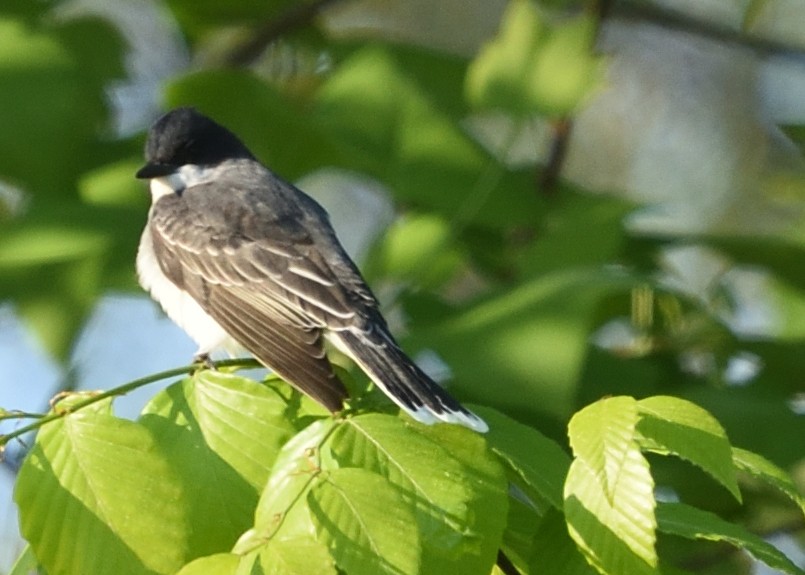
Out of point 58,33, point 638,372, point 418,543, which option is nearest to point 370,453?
point 418,543

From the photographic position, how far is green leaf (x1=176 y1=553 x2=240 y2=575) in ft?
5.41

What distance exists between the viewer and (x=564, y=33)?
395 centimetres

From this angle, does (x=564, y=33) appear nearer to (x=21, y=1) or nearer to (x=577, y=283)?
(x=577, y=283)

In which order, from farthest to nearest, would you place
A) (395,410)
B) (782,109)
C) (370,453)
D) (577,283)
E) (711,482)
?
(782,109)
(711,482)
(577,283)
(395,410)
(370,453)

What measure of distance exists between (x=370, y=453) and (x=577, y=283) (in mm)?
1551

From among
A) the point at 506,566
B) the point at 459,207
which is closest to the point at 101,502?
the point at 506,566

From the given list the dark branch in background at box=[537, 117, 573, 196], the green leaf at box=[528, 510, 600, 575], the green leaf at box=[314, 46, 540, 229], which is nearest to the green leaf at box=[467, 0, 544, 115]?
the green leaf at box=[314, 46, 540, 229]

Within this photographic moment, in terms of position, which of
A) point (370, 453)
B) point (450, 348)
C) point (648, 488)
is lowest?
point (450, 348)

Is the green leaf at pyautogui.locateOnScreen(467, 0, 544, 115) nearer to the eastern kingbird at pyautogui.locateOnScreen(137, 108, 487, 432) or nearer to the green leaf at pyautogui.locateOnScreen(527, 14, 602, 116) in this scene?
the green leaf at pyautogui.locateOnScreen(527, 14, 602, 116)

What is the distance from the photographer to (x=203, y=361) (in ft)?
7.95

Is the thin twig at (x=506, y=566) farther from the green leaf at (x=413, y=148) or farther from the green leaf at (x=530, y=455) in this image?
the green leaf at (x=413, y=148)

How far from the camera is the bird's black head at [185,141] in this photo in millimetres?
3703

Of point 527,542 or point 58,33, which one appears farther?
point 58,33

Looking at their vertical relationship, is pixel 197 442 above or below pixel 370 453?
below
